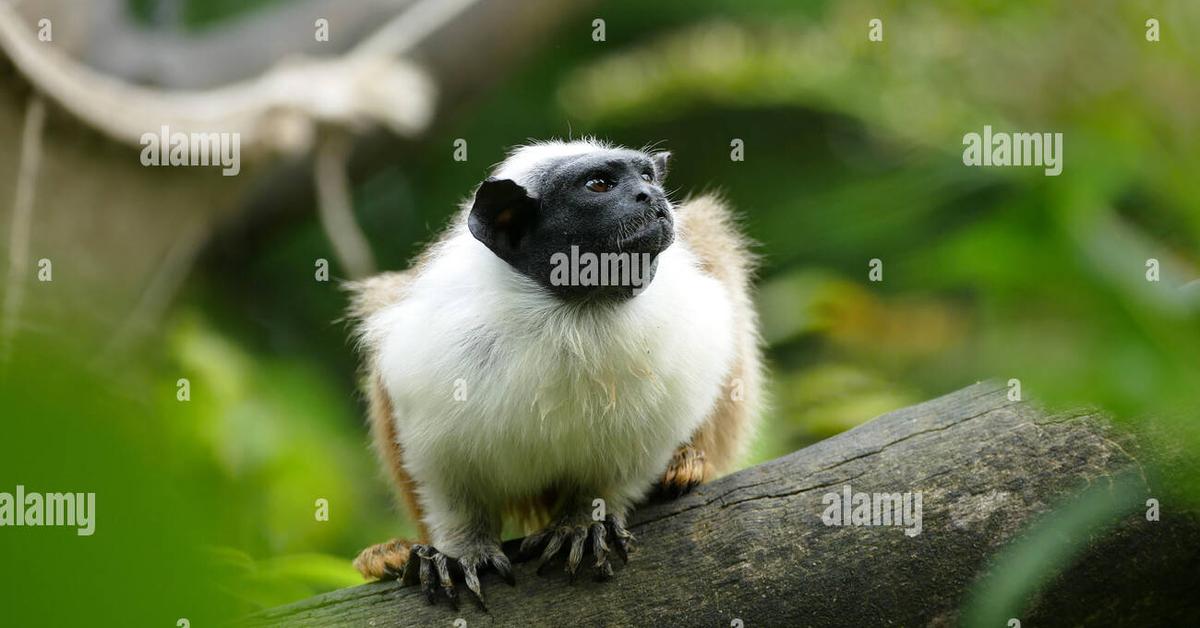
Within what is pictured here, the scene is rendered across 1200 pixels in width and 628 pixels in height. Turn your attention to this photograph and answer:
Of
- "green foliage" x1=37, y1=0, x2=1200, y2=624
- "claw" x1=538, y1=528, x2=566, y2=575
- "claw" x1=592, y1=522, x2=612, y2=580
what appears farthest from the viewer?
"claw" x1=538, y1=528, x2=566, y2=575

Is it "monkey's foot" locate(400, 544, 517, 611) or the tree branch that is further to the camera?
"monkey's foot" locate(400, 544, 517, 611)

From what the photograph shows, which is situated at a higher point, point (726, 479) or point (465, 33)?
point (465, 33)

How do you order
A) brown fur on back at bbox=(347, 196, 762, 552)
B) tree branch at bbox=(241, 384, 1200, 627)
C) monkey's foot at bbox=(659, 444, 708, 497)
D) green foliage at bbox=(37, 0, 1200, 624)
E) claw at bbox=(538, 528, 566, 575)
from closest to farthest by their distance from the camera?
green foliage at bbox=(37, 0, 1200, 624) → tree branch at bbox=(241, 384, 1200, 627) → claw at bbox=(538, 528, 566, 575) → monkey's foot at bbox=(659, 444, 708, 497) → brown fur on back at bbox=(347, 196, 762, 552)

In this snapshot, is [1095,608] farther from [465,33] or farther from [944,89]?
[465,33]

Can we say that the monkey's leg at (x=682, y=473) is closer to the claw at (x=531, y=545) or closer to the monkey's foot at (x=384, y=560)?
the claw at (x=531, y=545)

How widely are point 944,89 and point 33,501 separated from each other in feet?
13.5

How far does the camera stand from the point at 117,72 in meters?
7.54

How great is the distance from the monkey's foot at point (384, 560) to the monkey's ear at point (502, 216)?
1063 mm

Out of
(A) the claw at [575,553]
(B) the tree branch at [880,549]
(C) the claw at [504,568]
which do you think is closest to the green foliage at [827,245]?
(B) the tree branch at [880,549]

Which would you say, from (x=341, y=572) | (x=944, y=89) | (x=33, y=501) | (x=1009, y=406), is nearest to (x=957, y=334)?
(x=944, y=89)

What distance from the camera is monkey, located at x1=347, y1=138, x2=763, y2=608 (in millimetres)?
3666

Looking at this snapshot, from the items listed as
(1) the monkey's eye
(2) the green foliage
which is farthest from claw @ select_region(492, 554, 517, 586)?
(1) the monkey's eye

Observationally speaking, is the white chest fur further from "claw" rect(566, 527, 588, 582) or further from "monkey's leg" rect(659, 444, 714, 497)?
"claw" rect(566, 527, 588, 582)

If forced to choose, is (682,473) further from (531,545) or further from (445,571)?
(445,571)
